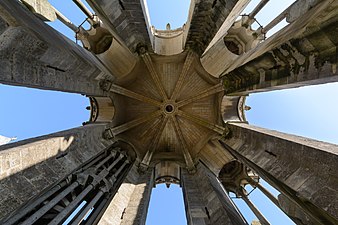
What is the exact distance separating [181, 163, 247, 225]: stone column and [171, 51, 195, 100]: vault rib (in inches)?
194

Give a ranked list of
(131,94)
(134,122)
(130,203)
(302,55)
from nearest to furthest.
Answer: (302,55), (130,203), (131,94), (134,122)

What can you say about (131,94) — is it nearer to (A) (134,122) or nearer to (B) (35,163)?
(A) (134,122)

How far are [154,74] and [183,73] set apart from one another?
1571 mm

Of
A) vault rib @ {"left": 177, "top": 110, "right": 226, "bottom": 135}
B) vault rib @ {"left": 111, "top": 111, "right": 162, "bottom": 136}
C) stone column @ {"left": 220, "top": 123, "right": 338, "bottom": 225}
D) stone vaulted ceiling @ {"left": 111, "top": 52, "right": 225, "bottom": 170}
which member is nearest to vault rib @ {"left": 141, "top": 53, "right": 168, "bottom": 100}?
stone vaulted ceiling @ {"left": 111, "top": 52, "right": 225, "bottom": 170}

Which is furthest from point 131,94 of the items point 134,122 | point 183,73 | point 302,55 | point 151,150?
point 302,55

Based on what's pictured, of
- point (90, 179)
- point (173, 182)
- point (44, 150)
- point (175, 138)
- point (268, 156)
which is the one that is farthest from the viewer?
point (175, 138)

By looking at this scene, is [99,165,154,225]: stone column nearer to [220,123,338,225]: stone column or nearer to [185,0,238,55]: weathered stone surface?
[220,123,338,225]: stone column

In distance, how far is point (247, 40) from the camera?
48.3 feet

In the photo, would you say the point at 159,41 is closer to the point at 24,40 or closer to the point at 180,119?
the point at 180,119

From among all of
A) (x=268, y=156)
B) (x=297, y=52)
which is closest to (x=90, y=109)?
(x=268, y=156)

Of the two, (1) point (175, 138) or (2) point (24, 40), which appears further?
(1) point (175, 138)

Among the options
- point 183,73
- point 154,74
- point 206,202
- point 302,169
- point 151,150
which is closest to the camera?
point 302,169

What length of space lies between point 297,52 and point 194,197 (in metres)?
6.66

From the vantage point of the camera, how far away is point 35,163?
672 cm
